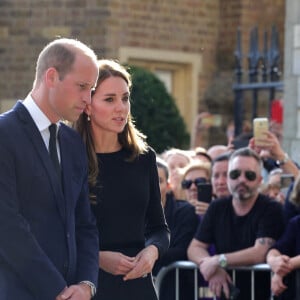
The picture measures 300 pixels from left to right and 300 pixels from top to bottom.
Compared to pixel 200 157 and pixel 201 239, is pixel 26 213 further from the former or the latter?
pixel 200 157

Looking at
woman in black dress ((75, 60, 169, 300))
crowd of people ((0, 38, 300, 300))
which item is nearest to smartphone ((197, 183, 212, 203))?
crowd of people ((0, 38, 300, 300))

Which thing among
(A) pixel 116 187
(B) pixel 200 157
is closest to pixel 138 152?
(A) pixel 116 187

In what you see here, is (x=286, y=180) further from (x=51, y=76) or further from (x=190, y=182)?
(x=51, y=76)

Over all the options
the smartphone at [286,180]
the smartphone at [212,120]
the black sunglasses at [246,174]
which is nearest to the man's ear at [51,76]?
the black sunglasses at [246,174]

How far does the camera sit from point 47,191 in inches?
194

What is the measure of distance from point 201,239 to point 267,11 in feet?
32.0

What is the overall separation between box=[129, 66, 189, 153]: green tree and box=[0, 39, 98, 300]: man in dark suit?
9.31 meters

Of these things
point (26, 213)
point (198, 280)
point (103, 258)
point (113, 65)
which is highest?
point (113, 65)

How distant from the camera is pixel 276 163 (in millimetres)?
9742

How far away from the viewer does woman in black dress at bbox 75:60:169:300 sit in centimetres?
562

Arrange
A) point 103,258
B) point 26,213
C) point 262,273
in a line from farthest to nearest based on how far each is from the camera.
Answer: point 262,273
point 103,258
point 26,213

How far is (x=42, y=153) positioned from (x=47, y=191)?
0.17m

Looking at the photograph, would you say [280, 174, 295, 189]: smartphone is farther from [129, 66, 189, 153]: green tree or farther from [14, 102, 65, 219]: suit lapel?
[129, 66, 189, 153]: green tree

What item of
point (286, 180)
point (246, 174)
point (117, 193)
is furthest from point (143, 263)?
point (286, 180)
